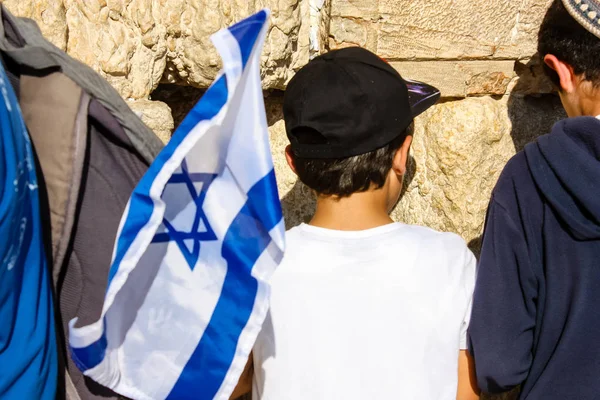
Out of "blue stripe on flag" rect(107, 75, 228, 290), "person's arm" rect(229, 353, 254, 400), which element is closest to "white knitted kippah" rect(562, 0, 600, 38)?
"blue stripe on flag" rect(107, 75, 228, 290)

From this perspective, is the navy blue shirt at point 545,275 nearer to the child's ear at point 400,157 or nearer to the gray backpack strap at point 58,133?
the child's ear at point 400,157

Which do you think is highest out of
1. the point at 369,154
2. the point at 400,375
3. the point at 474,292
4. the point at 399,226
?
the point at 369,154

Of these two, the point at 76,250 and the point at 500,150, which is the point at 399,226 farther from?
the point at 500,150

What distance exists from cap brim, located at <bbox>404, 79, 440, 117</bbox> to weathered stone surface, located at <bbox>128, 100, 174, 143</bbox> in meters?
0.65

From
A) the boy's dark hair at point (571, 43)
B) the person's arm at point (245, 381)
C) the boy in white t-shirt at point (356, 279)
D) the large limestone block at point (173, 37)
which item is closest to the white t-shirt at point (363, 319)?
the boy in white t-shirt at point (356, 279)

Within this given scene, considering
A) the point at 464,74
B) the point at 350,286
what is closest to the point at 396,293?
the point at 350,286

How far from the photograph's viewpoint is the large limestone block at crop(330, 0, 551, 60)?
209 cm

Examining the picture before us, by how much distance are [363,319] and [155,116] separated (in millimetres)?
786

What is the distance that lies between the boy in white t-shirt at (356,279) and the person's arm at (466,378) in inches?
5.9

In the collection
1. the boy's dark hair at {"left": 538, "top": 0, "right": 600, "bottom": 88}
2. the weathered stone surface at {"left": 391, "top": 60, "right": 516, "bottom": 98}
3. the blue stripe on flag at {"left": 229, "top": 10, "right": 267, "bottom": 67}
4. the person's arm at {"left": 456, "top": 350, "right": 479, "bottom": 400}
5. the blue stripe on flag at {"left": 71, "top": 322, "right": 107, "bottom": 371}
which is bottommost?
the person's arm at {"left": 456, "top": 350, "right": 479, "bottom": 400}

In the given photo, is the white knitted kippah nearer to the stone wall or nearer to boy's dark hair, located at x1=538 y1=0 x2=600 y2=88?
boy's dark hair, located at x1=538 y1=0 x2=600 y2=88

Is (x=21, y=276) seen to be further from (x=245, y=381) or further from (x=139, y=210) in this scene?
(x=245, y=381)

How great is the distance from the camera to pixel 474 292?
57.4 inches

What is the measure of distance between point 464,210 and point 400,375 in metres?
1.00
